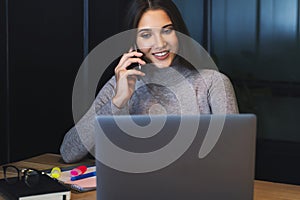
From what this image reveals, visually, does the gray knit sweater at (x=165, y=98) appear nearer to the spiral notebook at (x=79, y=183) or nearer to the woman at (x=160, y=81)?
the woman at (x=160, y=81)

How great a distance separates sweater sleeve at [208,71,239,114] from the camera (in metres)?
1.95

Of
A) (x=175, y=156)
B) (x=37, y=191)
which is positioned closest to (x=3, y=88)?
(x=37, y=191)

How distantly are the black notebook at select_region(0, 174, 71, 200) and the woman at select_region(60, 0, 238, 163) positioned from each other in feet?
1.42

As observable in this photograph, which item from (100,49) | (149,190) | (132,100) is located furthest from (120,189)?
(100,49)

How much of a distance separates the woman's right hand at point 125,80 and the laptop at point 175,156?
787 mm

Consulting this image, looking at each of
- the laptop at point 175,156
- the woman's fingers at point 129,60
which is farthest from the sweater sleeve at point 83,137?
the laptop at point 175,156

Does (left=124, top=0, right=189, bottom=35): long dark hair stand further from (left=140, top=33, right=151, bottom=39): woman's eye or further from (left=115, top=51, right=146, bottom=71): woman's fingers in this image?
(left=115, top=51, right=146, bottom=71): woman's fingers

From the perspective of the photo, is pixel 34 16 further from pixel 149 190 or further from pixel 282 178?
pixel 149 190

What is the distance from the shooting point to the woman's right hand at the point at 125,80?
1.89 meters

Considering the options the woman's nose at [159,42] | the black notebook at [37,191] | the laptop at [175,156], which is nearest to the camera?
the laptop at [175,156]

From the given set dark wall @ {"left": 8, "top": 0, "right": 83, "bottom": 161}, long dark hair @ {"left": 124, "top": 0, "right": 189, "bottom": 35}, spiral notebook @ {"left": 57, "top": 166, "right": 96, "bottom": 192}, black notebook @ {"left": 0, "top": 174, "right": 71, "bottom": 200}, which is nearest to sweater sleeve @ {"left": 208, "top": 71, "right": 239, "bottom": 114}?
long dark hair @ {"left": 124, "top": 0, "right": 189, "bottom": 35}

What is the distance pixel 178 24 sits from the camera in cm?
209

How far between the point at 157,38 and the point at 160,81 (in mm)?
199

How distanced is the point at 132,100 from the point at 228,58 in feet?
4.08
